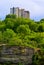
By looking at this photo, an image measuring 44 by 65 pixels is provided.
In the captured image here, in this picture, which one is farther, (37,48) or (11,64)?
(37,48)

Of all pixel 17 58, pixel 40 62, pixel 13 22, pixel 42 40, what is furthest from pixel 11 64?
pixel 13 22

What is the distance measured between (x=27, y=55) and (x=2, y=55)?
82 centimetres

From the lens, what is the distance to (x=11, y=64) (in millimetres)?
10531

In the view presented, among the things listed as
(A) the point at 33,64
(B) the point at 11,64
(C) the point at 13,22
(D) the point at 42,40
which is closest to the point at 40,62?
(A) the point at 33,64

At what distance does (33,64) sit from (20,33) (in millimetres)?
5393

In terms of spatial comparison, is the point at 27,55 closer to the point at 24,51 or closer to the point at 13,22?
the point at 24,51

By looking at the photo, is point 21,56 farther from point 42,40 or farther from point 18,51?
point 42,40

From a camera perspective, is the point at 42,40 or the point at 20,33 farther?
the point at 20,33

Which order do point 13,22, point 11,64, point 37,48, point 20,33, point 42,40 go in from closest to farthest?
point 11,64
point 37,48
point 42,40
point 20,33
point 13,22

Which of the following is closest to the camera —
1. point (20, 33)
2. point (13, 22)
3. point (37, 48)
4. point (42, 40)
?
point (37, 48)

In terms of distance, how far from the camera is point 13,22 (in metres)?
18.1

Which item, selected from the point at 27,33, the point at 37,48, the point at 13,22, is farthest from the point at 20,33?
the point at 37,48

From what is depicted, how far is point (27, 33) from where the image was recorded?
1611cm

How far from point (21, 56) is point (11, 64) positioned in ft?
1.40
